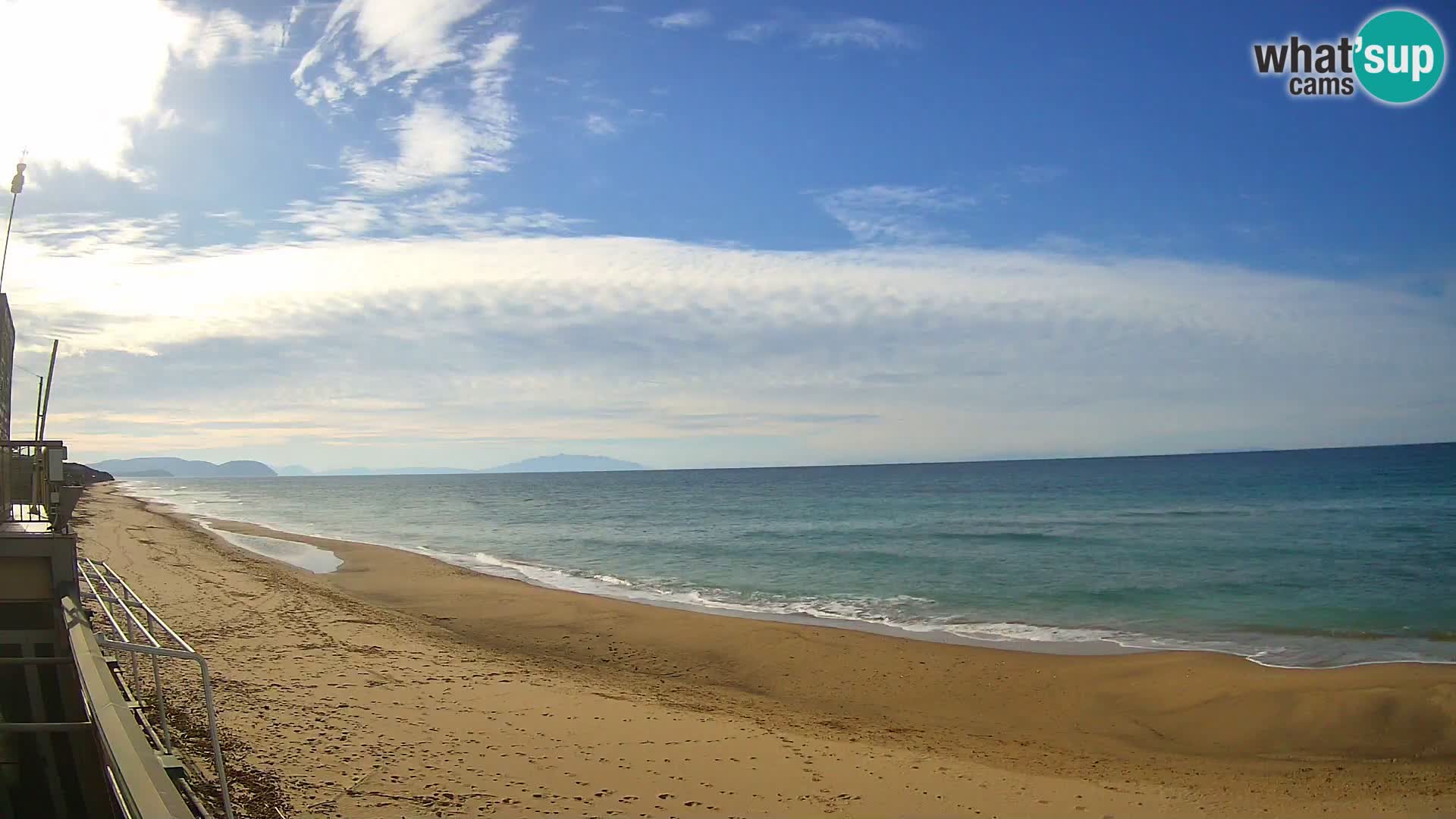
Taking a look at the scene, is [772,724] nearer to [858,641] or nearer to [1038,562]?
[858,641]

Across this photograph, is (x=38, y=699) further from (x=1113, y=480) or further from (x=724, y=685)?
(x=1113, y=480)

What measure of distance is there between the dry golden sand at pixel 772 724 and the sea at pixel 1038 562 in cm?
250

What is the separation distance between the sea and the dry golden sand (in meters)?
2.50

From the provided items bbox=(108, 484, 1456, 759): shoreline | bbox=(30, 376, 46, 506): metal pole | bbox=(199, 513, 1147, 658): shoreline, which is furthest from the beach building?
bbox=(199, 513, 1147, 658): shoreline

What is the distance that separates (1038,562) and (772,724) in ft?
58.8

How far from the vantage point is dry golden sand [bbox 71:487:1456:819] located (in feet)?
23.8

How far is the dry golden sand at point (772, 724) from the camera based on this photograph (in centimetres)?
727

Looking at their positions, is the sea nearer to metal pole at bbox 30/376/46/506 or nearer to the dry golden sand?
the dry golden sand

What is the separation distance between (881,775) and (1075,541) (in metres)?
25.8

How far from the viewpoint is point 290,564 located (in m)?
26.4

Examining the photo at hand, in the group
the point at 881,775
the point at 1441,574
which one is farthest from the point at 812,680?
the point at 1441,574

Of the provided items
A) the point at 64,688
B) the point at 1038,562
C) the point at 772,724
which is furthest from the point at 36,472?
the point at 1038,562

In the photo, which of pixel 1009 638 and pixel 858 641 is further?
pixel 1009 638

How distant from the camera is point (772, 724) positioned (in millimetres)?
9875
